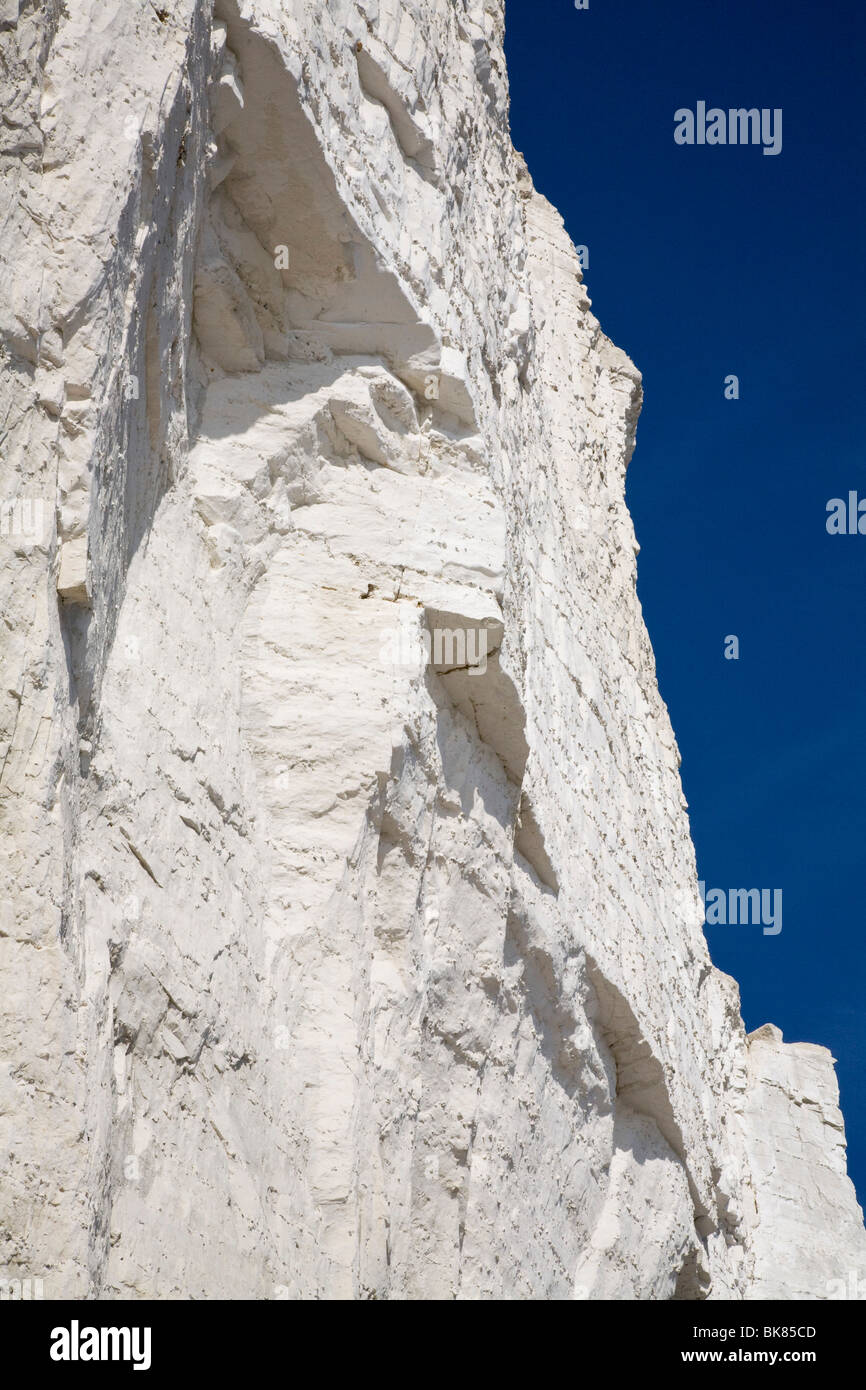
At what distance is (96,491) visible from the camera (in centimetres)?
472

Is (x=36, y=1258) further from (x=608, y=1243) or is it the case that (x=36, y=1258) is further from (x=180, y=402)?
(x=608, y=1243)

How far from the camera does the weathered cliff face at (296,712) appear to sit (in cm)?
445

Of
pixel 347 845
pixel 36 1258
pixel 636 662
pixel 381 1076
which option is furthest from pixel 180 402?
pixel 636 662

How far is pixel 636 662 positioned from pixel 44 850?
10.4m
